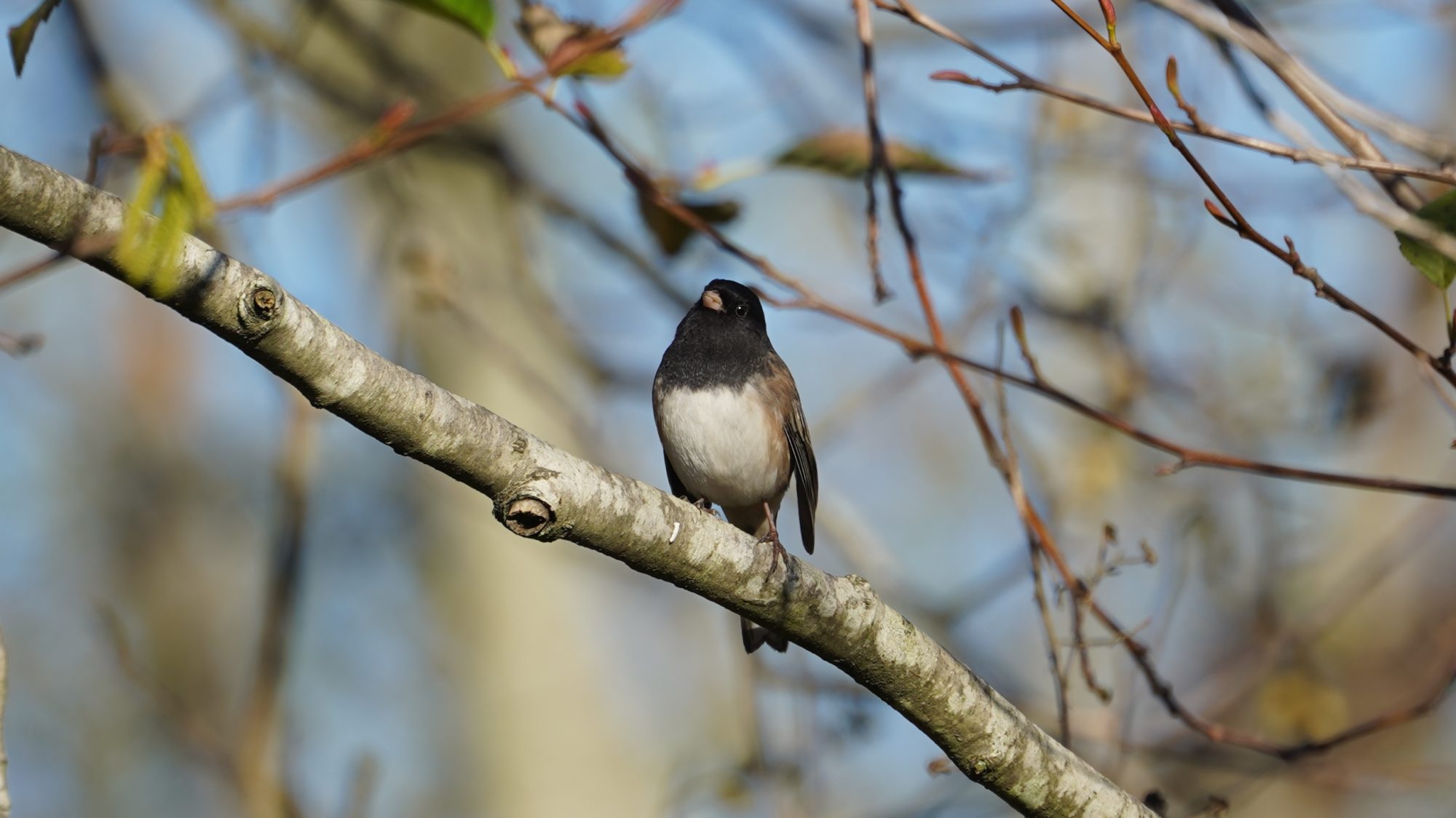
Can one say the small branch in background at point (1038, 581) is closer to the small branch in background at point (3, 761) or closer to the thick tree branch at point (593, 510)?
the thick tree branch at point (593, 510)

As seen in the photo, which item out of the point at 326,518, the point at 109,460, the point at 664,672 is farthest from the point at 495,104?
the point at 109,460

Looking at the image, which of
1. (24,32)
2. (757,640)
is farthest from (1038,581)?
(24,32)

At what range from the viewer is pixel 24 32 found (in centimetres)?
176

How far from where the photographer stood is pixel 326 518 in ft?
24.9

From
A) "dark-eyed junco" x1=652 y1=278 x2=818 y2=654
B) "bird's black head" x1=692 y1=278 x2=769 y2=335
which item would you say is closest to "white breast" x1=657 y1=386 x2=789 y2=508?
"dark-eyed junco" x1=652 y1=278 x2=818 y2=654

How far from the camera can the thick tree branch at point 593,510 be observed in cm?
141

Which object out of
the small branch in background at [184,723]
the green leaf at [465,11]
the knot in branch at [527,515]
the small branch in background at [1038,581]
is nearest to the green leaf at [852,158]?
the small branch in background at [1038,581]

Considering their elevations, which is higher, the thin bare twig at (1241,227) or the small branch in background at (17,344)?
the thin bare twig at (1241,227)

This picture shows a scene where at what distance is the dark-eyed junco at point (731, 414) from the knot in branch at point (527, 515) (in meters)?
1.52

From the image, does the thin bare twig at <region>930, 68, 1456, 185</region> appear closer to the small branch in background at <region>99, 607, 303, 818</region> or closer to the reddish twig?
the reddish twig

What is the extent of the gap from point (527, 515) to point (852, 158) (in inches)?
53.9

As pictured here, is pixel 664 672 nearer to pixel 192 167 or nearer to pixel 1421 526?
pixel 1421 526

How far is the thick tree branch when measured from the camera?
1.41 m

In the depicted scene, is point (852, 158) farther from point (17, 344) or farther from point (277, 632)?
point (277, 632)
